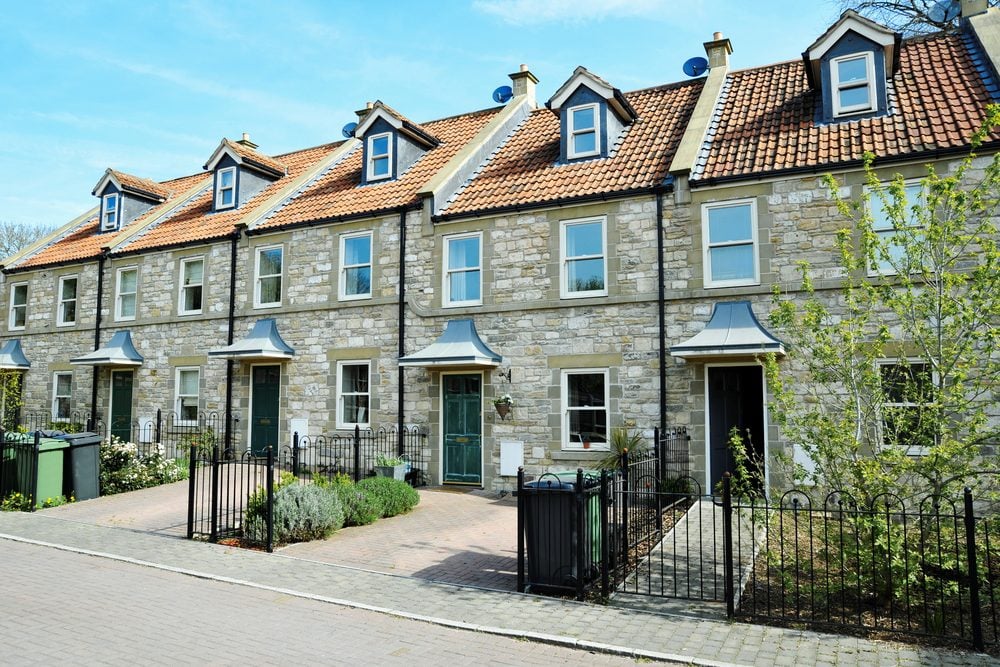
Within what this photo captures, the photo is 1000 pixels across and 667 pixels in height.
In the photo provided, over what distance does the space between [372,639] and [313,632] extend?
1.99 feet

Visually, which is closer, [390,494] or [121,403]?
[390,494]

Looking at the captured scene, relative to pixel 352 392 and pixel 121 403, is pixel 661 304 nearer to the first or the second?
pixel 352 392

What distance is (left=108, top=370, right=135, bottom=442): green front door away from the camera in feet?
69.7

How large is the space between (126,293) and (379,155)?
9.34 meters

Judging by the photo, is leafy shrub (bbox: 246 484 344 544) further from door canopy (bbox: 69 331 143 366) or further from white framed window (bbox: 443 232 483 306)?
door canopy (bbox: 69 331 143 366)

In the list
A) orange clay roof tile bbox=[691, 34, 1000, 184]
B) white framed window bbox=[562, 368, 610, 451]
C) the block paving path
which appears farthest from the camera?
white framed window bbox=[562, 368, 610, 451]

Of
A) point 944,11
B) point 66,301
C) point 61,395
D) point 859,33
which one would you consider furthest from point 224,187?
point 944,11

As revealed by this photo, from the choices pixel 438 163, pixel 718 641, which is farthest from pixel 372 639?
pixel 438 163

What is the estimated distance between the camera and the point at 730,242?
13.6 meters

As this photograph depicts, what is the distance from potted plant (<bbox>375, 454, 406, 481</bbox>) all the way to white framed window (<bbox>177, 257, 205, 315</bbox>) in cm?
863

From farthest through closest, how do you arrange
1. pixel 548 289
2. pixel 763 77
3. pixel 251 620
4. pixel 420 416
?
pixel 763 77 → pixel 420 416 → pixel 548 289 → pixel 251 620

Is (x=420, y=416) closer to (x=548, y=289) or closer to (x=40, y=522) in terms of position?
(x=548, y=289)

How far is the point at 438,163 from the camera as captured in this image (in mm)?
19047

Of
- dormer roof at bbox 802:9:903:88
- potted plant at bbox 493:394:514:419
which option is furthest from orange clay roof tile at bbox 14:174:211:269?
dormer roof at bbox 802:9:903:88
